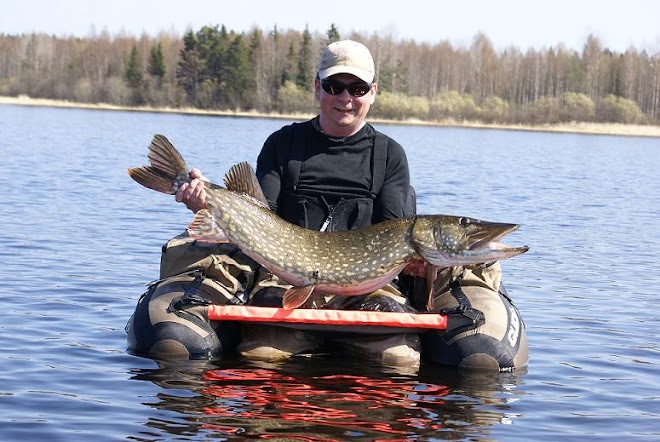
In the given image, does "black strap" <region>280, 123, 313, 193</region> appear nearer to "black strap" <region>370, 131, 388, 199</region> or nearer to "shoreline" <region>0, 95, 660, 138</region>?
"black strap" <region>370, 131, 388, 199</region>

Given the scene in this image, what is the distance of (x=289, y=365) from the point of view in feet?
22.1

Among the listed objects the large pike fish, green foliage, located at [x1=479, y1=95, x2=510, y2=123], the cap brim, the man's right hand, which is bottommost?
the large pike fish

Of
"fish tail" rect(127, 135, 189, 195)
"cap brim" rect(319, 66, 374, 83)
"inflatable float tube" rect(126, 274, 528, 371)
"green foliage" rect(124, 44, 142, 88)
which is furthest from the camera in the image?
"green foliage" rect(124, 44, 142, 88)

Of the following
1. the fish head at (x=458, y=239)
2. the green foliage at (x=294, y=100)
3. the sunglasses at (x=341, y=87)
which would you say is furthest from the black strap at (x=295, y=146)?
the green foliage at (x=294, y=100)

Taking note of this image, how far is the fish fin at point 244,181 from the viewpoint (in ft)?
20.8

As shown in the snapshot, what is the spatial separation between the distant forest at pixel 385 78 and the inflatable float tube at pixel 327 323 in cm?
6931

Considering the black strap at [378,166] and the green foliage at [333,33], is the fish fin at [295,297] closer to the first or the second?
the black strap at [378,166]

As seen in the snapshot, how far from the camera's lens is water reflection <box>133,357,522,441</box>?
5574 millimetres

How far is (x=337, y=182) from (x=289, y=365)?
119cm

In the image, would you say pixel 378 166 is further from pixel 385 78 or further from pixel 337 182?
Answer: pixel 385 78

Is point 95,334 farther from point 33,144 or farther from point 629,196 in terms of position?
point 33,144

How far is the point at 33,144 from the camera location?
32.2 m

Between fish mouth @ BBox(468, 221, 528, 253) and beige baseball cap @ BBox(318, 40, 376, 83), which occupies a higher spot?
beige baseball cap @ BBox(318, 40, 376, 83)

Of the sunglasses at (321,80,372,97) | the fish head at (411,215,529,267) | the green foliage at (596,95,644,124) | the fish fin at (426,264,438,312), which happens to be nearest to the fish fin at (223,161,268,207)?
the sunglasses at (321,80,372,97)
